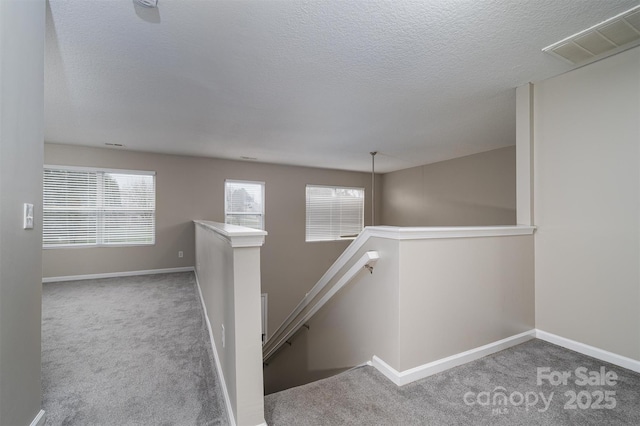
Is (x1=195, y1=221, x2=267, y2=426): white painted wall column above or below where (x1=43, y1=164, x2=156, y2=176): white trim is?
below

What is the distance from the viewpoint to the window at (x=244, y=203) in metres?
5.64

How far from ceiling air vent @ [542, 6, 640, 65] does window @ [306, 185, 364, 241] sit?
16.5ft

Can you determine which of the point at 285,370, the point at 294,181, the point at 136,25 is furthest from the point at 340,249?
the point at 136,25

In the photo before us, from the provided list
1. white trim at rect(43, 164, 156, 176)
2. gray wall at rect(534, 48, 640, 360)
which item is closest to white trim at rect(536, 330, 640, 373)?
gray wall at rect(534, 48, 640, 360)

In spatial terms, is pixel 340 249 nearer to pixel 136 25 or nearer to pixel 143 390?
pixel 143 390

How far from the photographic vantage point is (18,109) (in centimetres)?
117

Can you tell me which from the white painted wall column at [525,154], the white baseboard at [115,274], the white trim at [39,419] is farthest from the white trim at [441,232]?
the white baseboard at [115,274]

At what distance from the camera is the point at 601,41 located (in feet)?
5.91

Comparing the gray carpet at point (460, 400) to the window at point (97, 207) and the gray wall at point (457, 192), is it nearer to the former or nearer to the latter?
the gray wall at point (457, 192)

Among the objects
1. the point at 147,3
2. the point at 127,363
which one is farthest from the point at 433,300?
the point at 147,3

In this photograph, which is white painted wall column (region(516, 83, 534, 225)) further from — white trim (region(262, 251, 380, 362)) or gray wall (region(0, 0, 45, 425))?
gray wall (region(0, 0, 45, 425))

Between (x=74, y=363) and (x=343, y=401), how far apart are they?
2.02 m

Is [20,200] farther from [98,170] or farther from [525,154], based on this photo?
[98,170]

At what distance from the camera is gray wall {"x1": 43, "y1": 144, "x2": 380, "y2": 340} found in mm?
4516
